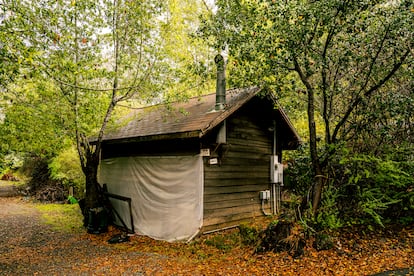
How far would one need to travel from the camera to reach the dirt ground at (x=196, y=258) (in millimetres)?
4891

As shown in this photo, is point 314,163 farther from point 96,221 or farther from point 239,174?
point 96,221

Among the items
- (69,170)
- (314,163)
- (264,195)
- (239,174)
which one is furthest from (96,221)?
(69,170)

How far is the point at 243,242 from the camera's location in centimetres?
659

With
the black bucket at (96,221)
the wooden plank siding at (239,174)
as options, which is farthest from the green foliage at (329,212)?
the black bucket at (96,221)

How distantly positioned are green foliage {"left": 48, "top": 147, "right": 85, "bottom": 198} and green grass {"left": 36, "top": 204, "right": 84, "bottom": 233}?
1.17m

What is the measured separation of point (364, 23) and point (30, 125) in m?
8.10

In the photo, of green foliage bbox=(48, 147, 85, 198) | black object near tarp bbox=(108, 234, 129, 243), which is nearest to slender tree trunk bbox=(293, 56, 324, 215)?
black object near tarp bbox=(108, 234, 129, 243)

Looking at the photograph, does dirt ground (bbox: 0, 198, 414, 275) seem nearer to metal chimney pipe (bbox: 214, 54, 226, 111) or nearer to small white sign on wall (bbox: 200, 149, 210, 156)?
small white sign on wall (bbox: 200, 149, 210, 156)

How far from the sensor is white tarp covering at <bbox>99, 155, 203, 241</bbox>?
723 centimetres

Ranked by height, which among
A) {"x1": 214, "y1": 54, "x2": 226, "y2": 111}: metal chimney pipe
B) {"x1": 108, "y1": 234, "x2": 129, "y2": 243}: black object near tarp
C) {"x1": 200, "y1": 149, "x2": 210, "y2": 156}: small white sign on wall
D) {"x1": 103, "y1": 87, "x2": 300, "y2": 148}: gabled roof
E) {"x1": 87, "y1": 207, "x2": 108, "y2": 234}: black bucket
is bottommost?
{"x1": 108, "y1": 234, "x2": 129, "y2": 243}: black object near tarp

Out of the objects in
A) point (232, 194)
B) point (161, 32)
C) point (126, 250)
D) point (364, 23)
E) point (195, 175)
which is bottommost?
point (126, 250)

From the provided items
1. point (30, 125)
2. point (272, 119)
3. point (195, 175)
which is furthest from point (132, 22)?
point (272, 119)

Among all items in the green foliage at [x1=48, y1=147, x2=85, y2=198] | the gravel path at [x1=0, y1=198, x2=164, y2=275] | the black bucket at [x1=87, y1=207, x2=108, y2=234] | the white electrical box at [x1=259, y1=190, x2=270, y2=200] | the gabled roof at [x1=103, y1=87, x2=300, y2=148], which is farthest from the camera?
the green foliage at [x1=48, y1=147, x2=85, y2=198]

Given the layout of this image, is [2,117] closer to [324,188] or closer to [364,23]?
[324,188]
